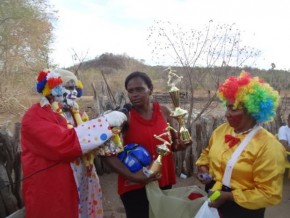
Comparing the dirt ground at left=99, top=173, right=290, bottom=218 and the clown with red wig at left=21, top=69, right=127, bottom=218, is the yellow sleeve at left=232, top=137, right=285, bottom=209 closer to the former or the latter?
the clown with red wig at left=21, top=69, right=127, bottom=218

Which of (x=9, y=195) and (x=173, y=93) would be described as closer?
(x=173, y=93)

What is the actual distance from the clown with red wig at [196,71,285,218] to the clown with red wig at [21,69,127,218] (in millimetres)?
823

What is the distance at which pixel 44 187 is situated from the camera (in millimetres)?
2496

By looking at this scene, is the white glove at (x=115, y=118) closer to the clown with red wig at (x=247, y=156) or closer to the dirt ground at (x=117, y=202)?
the clown with red wig at (x=247, y=156)

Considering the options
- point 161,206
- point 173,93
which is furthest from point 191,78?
point 161,206

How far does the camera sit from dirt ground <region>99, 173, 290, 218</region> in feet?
15.7

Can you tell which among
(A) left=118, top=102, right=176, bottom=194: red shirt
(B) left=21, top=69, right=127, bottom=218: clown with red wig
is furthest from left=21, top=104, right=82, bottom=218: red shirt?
(A) left=118, top=102, right=176, bottom=194: red shirt

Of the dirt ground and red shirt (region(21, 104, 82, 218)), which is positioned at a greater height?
red shirt (region(21, 104, 82, 218))

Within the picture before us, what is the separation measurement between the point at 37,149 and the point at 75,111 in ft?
1.67

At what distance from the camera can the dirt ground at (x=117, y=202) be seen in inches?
189

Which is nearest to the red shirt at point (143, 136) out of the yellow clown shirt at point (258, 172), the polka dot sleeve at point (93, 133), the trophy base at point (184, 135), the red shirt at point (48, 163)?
the trophy base at point (184, 135)

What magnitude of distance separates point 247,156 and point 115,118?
1.02 metres

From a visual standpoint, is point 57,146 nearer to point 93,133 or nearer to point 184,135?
point 93,133

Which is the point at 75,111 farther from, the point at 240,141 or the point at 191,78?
the point at 191,78
